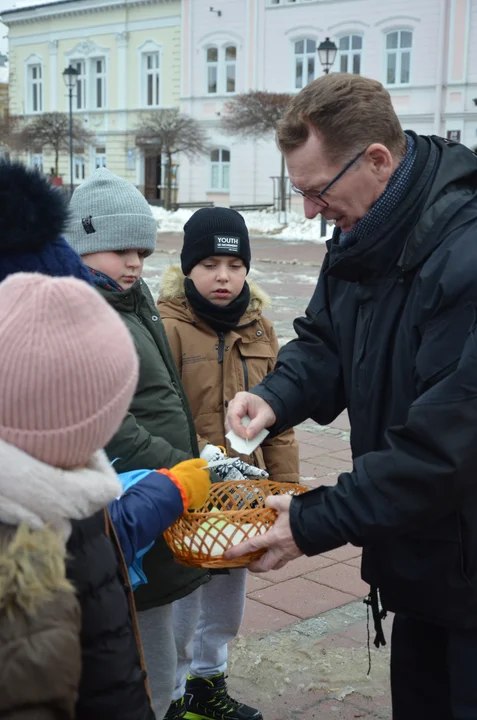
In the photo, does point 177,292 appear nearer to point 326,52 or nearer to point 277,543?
point 277,543

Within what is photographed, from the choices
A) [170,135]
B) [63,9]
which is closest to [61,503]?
[170,135]

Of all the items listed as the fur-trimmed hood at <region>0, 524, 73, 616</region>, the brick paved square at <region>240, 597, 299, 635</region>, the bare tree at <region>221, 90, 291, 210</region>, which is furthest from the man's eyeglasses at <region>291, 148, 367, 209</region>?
the bare tree at <region>221, 90, 291, 210</region>

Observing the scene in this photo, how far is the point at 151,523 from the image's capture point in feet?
7.07

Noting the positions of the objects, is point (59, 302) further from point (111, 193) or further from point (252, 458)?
point (252, 458)

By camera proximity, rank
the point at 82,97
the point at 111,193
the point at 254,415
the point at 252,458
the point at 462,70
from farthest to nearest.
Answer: the point at 82,97, the point at 462,70, the point at 252,458, the point at 111,193, the point at 254,415

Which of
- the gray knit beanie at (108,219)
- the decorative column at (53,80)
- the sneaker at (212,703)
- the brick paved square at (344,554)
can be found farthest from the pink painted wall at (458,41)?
the sneaker at (212,703)

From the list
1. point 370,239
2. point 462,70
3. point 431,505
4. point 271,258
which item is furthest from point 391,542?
point 462,70

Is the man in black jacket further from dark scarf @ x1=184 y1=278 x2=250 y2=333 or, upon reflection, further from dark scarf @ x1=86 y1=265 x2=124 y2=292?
dark scarf @ x1=184 y1=278 x2=250 y2=333

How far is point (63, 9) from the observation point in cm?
4259

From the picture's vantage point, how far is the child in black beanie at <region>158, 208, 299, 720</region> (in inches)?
127

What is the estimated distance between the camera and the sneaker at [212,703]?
3188 millimetres

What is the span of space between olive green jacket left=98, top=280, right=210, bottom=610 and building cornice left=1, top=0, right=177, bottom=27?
38689mm

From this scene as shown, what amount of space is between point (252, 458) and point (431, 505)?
1.35m

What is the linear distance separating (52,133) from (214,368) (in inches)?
1465
